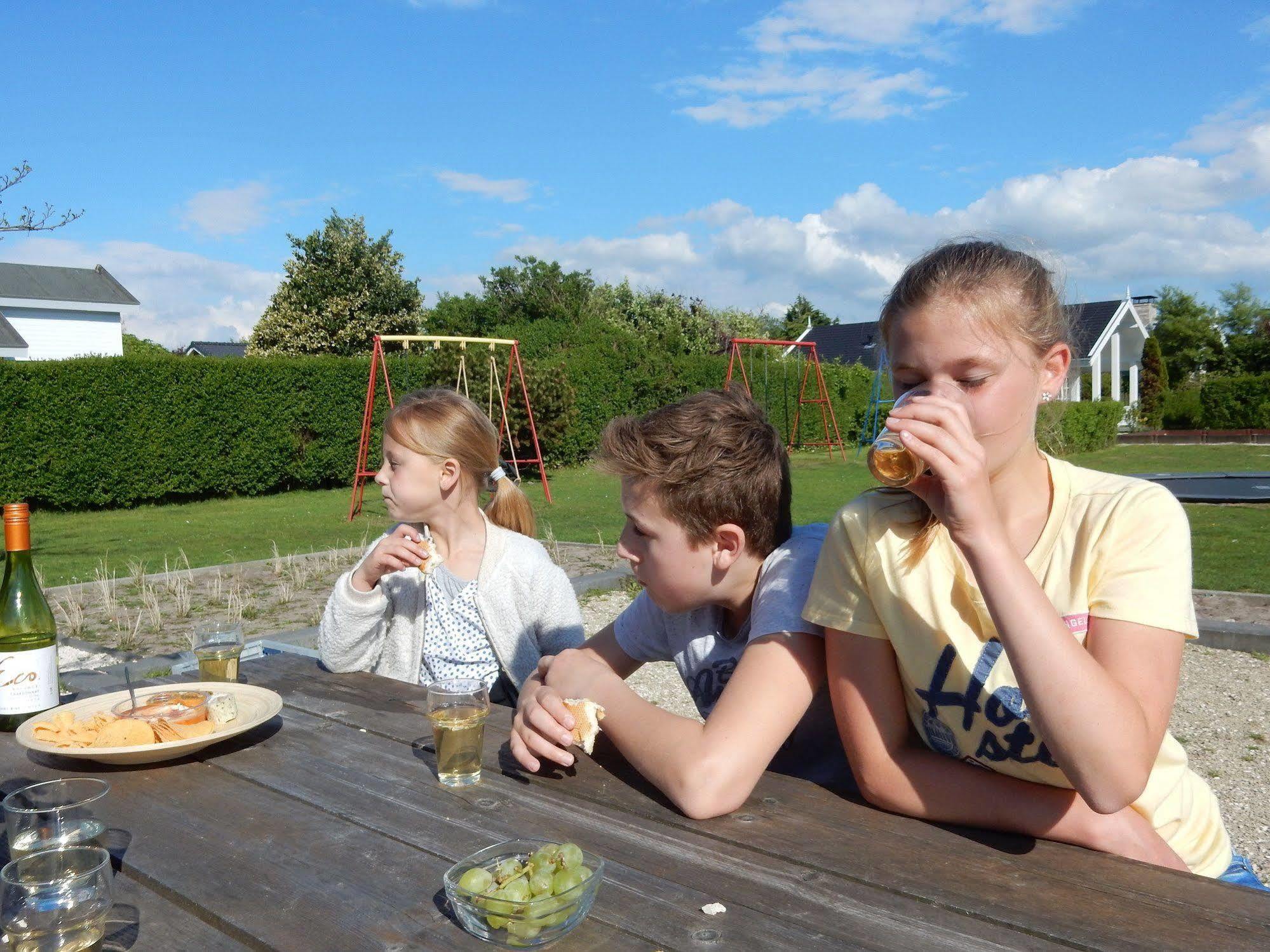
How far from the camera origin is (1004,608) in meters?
1.34

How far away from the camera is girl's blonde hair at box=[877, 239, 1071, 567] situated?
165 centimetres

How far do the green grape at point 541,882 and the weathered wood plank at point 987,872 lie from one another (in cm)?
35

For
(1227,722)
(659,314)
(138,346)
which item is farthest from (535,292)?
(1227,722)

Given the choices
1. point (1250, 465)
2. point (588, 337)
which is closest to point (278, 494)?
point (588, 337)

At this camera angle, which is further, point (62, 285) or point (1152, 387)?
point (62, 285)

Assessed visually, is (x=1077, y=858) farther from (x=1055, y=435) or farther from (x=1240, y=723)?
(x=1240, y=723)

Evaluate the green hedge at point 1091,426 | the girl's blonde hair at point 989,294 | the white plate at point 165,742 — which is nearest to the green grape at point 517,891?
the girl's blonde hair at point 989,294

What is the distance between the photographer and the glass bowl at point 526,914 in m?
1.17

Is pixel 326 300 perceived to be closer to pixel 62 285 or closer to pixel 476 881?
pixel 62 285

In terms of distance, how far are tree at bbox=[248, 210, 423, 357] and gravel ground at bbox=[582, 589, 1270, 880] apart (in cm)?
2851

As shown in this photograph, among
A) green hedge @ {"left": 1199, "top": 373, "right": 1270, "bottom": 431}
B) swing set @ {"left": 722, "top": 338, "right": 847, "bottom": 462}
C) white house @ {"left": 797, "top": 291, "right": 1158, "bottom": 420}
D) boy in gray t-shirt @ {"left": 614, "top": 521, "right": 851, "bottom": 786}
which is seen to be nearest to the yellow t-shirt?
boy in gray t-shirt @ {"left": 614, "top": 521, "right": 851, "bottom": 786}

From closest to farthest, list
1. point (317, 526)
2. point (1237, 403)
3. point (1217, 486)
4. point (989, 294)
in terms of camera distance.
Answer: point (989, 294) < point (317, 526) < point (1217, 486) < point (1237, 403)

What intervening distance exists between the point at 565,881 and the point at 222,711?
3.84ft

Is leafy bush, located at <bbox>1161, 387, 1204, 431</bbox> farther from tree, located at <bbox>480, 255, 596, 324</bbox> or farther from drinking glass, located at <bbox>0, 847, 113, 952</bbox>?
drinking glass, located at <bbox>0, 847, 113, 952</bbox>
